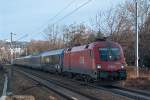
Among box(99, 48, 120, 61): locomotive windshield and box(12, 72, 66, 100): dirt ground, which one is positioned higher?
box(99, 48, 120, 61): locomotive windshield

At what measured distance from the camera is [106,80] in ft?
101

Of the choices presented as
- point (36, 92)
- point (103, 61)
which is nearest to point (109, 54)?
point (103, 61)

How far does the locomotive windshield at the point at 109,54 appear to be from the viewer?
1237 inches

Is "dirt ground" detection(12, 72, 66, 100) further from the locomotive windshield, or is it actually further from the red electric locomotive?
the locomotive windshield

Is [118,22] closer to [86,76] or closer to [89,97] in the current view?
[86,76]

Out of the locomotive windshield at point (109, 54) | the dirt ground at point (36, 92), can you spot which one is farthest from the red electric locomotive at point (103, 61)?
the dirt ground at point (36, 92)

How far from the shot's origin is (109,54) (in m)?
31.6

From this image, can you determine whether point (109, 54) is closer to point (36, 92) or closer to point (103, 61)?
point (103, 61)

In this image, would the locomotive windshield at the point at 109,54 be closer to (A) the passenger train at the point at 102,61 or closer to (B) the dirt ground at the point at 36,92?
(A) the passenger train at the point at 102,61

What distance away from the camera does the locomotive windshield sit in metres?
31.4

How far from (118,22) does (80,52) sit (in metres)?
24.9

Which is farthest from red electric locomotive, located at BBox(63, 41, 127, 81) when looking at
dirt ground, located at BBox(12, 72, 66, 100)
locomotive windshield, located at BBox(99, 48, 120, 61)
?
dirt ground, located at BBox(12, 72, 66, 100)

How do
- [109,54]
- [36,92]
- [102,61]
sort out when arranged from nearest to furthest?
[36,92], [102,61], [109,54]

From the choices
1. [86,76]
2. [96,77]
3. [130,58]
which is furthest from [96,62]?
[130,58]
